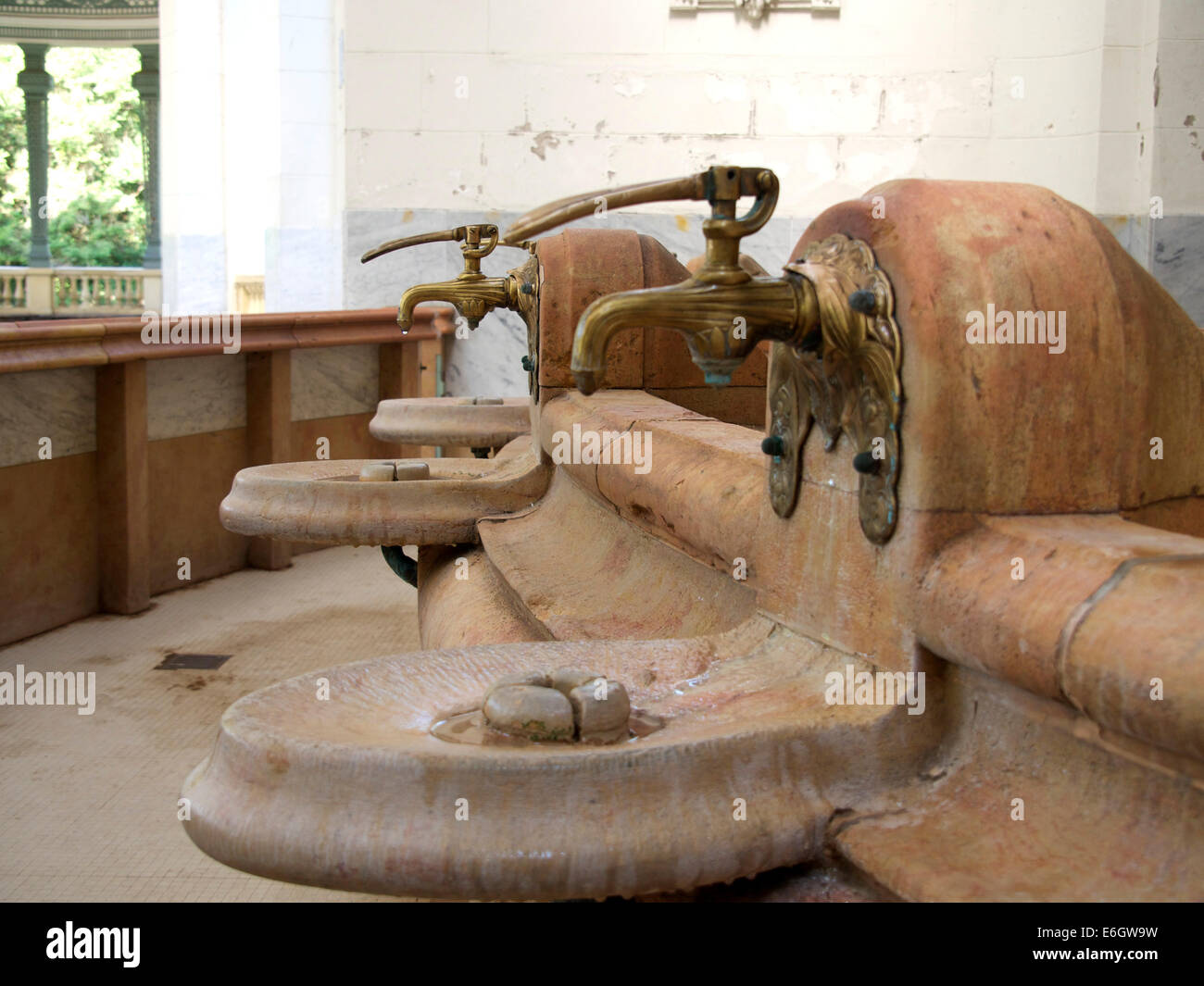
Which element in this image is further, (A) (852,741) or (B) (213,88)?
(B) (213,88)

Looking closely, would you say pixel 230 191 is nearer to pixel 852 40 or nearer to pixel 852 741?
pixel 852 40

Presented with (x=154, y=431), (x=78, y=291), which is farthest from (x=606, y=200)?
(x=78, y=291)

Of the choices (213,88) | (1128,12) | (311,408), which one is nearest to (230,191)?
(213,88)

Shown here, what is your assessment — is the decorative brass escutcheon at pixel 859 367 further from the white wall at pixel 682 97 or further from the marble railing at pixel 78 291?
the marble railing at pixel 78 291

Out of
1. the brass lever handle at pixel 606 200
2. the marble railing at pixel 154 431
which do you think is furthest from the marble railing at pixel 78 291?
the brass lever handle at pixel 606 200

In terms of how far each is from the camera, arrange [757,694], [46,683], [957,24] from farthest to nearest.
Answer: [957,24], [46,683], [757,694]

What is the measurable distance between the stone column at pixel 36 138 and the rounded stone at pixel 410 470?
17.1 m

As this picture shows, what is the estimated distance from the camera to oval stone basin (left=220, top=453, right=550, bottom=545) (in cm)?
324

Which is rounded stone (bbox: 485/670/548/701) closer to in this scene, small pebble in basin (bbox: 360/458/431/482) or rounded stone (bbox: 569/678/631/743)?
rounded stone (bbox: 569/678/631/743)

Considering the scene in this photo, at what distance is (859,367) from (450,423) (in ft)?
11.0

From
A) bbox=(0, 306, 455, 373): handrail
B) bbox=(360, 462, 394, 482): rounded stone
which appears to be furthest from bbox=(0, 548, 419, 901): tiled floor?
bbox=(0, 306, 455, 373): handrail

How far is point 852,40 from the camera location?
668 cm
